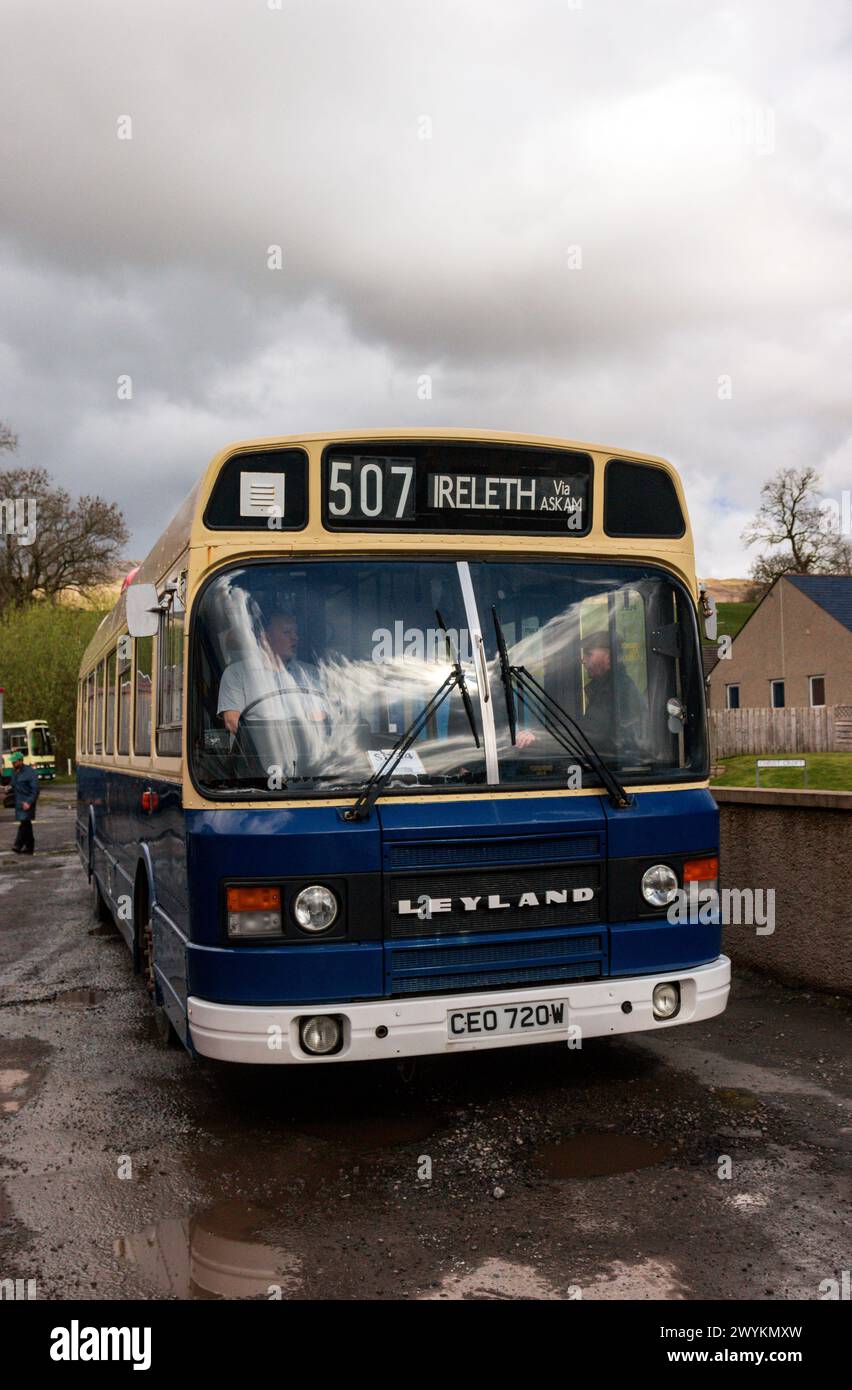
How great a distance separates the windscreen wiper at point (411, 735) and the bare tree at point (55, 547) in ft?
186

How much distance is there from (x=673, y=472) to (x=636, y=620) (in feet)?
Result: 2.87

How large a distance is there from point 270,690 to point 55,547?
58369 millimetres

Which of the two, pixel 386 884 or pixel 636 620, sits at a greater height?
pixel 636 620

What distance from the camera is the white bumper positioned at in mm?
5020

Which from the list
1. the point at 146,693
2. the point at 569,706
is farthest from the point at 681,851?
the point at 146,693

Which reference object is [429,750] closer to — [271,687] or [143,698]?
[271,687]

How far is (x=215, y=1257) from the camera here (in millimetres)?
4184

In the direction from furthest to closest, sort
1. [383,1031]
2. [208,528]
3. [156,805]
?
1. [156,805]
2. [208,528]
3. [383,1031]

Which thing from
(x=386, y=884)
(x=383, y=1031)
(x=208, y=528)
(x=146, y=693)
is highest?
(x=208, y=528)

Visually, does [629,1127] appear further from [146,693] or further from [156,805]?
[146,693]

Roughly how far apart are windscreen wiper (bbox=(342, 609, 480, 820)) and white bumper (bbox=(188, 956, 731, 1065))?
0.80 metres

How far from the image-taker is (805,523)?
69500 mm

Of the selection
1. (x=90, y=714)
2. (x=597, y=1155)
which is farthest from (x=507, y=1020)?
(x=90, y=714)

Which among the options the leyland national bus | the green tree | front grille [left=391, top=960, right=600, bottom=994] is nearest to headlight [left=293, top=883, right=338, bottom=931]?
the leyland national bus
